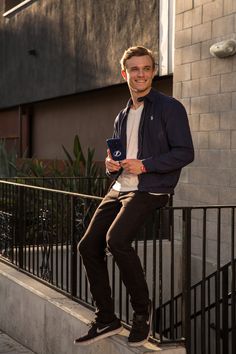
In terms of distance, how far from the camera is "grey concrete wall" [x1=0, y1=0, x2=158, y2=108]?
11.4 meters

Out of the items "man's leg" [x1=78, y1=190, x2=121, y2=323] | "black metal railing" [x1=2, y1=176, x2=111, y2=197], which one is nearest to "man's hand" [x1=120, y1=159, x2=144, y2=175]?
"man's leg" [x1=78, y1=190, x2=121, y2=323]

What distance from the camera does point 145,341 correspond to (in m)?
4.09

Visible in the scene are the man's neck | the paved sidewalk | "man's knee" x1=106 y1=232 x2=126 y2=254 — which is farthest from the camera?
the paved sidewalk

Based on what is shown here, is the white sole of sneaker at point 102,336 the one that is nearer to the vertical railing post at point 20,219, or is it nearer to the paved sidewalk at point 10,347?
the paved sidewalk at point 10,347

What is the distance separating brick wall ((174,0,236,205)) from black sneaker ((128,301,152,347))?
389 centimetres

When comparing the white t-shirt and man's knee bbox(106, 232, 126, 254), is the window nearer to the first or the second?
the white t-shirt

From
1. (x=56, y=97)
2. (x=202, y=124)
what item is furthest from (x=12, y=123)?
(x=202, y=124)

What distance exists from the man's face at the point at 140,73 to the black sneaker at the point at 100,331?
1.55 m

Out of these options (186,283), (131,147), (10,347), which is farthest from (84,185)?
(186,283)

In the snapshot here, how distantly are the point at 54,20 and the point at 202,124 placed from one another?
23.7ft

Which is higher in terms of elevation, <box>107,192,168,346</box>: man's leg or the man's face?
the man's face

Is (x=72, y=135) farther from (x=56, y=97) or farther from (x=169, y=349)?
(x=169, y=349)

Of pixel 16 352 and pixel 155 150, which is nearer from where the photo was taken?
pixel 155 150

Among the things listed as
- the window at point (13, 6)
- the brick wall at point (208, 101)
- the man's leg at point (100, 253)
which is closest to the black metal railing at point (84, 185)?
the brick wall at point (208, 101)
